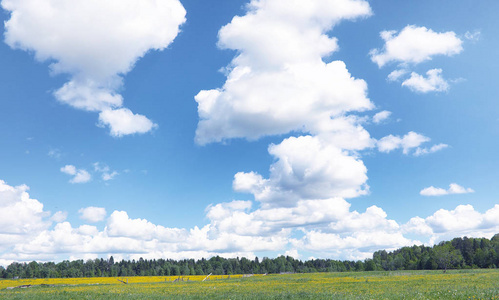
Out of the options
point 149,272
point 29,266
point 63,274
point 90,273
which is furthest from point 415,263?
point 29,266

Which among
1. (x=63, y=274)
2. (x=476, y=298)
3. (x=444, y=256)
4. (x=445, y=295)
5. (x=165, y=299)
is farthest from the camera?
(x=63, y=274)

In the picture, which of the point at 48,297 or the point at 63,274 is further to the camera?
the point at 63,274

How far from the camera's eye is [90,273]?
184 metres

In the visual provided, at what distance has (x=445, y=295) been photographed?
1062 inches

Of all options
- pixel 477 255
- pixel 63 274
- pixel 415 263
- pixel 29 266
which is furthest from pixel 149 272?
pixel 477 255

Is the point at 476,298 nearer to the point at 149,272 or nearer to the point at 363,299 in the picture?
the point at 363,299

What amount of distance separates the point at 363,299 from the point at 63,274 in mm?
195051

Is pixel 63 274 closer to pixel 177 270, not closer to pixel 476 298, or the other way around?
pixel 177 270

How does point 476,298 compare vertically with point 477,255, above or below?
above

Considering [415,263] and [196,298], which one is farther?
[415,263]

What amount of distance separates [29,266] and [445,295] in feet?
722

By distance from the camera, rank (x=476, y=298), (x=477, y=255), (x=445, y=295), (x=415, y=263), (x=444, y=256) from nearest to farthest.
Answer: (x=476, y=298) < (x=445, y=295) < (x=444, y=256) < (x=477, y=255) < (x=415, y=263)

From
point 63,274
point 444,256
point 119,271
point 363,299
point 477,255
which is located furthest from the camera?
point 119,271

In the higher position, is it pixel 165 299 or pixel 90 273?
pixel 165 299
